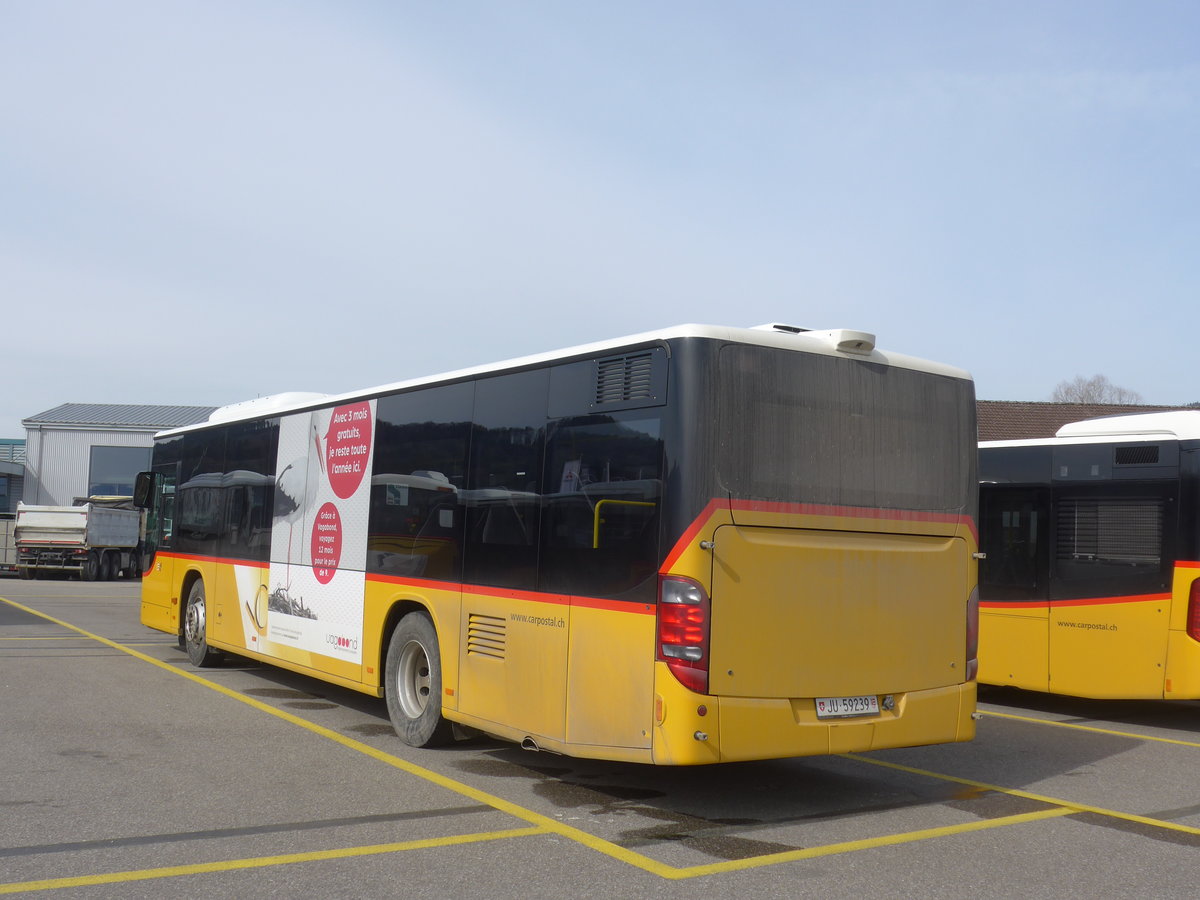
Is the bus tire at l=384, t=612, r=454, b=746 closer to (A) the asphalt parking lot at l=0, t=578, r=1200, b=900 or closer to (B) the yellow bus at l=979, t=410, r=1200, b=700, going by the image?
(A) the asphalt parking lot at l=0, t=578, r=1200, b=900

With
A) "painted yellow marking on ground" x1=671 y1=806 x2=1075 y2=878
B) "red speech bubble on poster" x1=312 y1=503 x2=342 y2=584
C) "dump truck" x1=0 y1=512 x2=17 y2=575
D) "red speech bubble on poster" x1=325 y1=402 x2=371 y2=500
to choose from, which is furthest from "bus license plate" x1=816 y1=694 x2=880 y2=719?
"dump truck" x1=0 y1=512 x2=17 y2=575

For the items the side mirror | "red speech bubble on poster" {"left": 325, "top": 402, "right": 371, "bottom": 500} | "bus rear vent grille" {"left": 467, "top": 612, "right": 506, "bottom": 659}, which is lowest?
"bus rear vent grille" {"left": 467, "top": 612, "right": 506, "bottom": 659}

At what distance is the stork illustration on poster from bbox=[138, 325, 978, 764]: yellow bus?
0.64m

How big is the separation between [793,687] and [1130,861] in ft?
6.32

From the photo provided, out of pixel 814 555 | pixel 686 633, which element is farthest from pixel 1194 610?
pixel 686 633

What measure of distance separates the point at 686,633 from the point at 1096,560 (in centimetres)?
651

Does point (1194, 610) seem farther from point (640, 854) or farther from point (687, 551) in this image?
point (640, 854)

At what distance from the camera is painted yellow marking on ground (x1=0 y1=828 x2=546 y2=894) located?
5.23 m

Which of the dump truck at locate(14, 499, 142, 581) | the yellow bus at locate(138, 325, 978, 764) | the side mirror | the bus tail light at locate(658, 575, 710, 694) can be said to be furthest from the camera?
the dump truck at locate(14, 499, 142, 581)

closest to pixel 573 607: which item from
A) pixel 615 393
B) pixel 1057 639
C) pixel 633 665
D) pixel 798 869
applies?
pixel 633 665

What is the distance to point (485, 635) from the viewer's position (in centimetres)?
798

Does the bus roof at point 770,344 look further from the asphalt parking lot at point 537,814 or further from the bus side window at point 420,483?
the asphalt parking lot at point 537,814

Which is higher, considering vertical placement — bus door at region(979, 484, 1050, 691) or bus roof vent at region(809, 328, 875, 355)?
bus roof vent at region(809, 328, 875, 355)

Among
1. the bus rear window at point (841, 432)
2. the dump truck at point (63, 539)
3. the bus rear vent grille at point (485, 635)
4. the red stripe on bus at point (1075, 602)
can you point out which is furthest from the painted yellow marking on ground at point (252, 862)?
the dump truck at point (63, 539)
